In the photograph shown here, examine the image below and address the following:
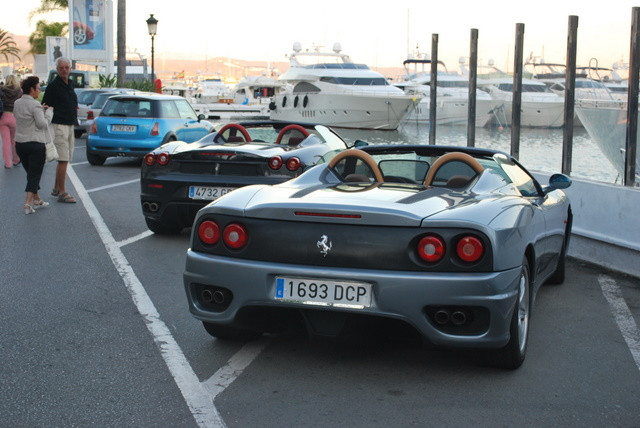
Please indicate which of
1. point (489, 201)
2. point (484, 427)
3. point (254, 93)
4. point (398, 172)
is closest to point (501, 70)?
point (398, 172)

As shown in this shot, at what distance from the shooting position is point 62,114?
500 inches

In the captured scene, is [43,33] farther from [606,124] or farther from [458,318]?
[458,318]

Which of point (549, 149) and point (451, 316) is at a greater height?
point (549, 149)

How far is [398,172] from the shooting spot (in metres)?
6.18

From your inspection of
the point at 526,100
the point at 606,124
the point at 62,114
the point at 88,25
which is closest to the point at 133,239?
the point at 62,114

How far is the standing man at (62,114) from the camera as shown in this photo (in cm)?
1260

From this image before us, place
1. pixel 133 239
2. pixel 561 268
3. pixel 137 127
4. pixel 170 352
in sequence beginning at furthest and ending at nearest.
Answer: pixel 137 127, pixel 133 239, pixel 561 268, pixel 170 352

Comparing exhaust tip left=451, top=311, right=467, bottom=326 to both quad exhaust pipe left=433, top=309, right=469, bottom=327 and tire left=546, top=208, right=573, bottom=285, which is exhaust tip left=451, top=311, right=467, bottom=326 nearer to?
quad exhaust pipe left=433, top=309, right=469, bottom=327

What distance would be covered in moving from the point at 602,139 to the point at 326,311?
7.47 metres

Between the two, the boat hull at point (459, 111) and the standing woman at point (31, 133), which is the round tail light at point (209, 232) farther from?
the boat hull at point (459, 111)

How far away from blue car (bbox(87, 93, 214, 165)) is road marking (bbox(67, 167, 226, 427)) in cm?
1000

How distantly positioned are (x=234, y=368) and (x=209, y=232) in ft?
2.41

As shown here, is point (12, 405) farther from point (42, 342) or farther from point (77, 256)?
point (77, 256)

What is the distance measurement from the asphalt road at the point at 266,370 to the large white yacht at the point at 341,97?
117ft
